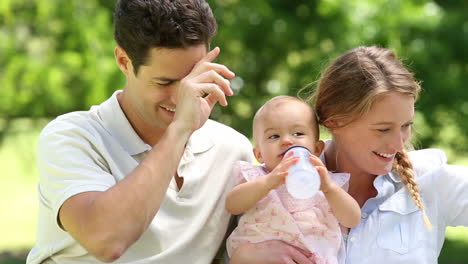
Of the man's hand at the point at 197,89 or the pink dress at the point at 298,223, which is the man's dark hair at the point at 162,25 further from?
the pink dress at the point at 298,223

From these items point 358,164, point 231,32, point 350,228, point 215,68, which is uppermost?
point 215,68

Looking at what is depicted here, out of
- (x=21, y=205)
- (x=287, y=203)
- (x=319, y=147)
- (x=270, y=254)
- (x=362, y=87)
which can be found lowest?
(x=21, y=205)

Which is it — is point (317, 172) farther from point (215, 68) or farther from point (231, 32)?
point (231, 32)

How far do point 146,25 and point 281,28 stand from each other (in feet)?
15.1

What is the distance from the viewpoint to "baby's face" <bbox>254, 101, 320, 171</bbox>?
293cm

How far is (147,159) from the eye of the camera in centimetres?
272

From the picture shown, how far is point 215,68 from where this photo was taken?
9.27 feet

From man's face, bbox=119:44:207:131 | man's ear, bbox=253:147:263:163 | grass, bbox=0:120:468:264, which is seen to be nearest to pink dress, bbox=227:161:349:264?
man's ear, bbox=253:147:263:163

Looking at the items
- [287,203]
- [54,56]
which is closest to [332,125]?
[287,203]

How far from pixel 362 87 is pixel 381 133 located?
0.65 ft

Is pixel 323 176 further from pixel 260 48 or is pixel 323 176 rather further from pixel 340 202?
pixel 260 48

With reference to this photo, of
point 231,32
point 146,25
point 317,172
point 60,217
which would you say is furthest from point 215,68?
point 231,32

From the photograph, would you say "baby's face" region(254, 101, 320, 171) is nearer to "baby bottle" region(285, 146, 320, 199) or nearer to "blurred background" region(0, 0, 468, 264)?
"baby bottle" region(285, 146, 320, 199)

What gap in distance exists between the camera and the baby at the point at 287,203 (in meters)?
2.86
